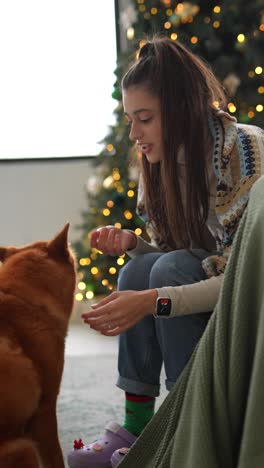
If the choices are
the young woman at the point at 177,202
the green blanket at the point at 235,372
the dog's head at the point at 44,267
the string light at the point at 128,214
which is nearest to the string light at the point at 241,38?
the string light at the point at 128,214

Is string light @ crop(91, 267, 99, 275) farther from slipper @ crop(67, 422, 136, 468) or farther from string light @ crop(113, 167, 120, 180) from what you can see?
slipper @ crop(67, 422, 136, 468)

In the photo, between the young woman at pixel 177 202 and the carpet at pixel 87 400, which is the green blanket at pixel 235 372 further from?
the carpet at pixel 87 400

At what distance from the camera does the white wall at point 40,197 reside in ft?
12.2

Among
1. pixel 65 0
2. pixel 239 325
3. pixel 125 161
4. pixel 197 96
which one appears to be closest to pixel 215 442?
pixel 239 325

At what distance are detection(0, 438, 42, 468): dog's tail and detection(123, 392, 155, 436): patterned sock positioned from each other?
0.40 metres

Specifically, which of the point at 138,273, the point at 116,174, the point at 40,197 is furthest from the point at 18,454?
the point at 40,197

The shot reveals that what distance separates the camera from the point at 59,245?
1376 millimetres

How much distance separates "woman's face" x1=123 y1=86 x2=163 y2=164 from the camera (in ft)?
4.89

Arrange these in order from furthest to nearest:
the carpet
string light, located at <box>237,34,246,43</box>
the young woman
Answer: string light, located at <box>237,34,246,43</box> → the carpet → the young woman

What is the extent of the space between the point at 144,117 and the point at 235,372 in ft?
2.75

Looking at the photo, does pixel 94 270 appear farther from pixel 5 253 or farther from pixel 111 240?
pixel 5 253

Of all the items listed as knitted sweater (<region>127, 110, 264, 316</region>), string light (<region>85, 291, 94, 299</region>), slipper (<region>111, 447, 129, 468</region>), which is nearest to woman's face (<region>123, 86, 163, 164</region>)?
knitted sweater (<region>127, 110, 264, 316</region>)

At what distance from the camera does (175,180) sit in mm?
1522

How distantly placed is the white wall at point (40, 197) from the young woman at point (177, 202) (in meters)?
2.16
